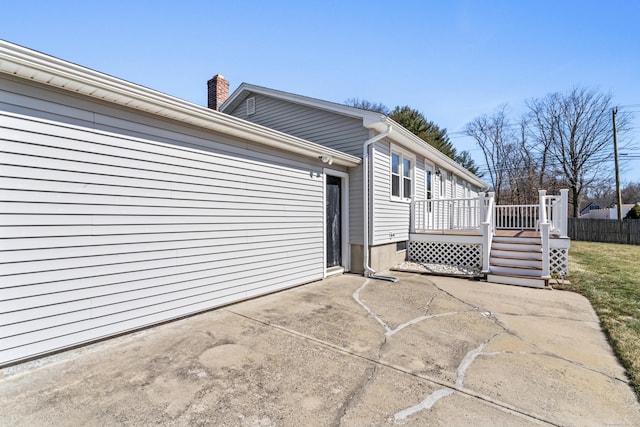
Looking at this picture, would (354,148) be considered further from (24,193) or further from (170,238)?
(24,193)

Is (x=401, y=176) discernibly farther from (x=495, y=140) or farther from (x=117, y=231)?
(x=495, y=140)

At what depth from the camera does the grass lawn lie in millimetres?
3329

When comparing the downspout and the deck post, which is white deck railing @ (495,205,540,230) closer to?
the deck post

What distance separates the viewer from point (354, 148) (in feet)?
A: 25.5

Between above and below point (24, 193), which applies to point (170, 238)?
below

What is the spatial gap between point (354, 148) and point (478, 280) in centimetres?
453

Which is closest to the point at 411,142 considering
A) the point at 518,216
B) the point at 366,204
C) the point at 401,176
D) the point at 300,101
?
the point at 401,176

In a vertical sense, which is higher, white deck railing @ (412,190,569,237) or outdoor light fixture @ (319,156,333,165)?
outdoor light fixture @ (319,156,333,165)

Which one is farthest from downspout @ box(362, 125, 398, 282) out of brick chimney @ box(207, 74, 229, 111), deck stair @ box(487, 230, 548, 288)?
brick chimney @ box(207, 74, 229, 111)

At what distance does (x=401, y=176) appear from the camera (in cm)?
916

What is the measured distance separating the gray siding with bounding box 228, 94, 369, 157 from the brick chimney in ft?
3.27

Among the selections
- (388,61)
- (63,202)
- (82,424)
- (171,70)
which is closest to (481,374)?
(82,424)

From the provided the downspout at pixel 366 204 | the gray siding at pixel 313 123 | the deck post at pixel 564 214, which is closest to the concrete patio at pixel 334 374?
the downspout at pixel 366 204

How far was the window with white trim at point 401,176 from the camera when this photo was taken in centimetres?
882
